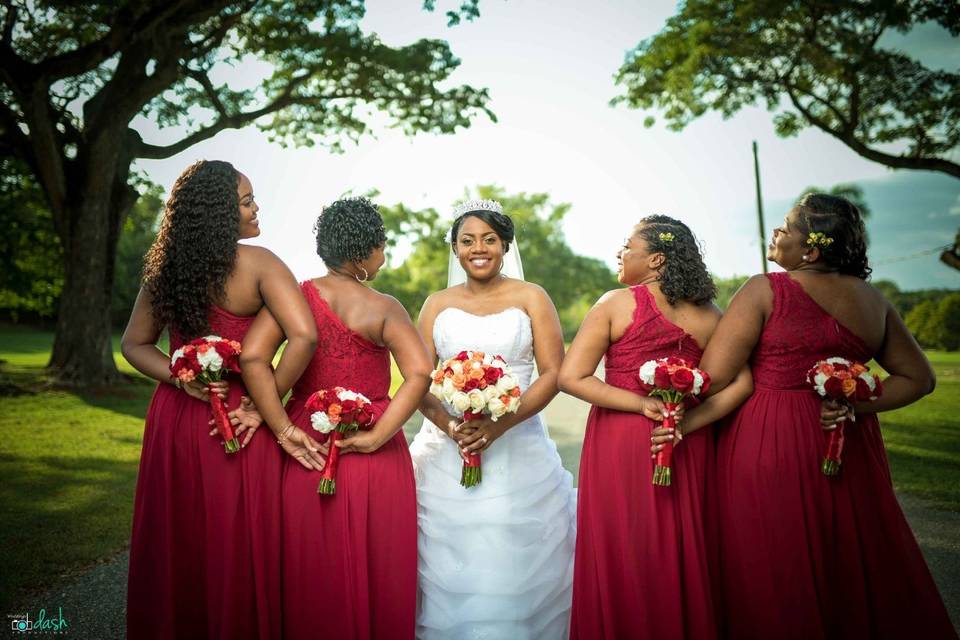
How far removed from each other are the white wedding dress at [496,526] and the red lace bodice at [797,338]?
1622 millimetres

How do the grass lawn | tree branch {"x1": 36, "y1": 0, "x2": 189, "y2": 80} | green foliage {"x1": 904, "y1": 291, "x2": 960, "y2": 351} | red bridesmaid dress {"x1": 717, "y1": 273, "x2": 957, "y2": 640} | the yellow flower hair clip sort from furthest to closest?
green foliage {"x1": 904, "y1": 291, "x2": 960, "y2": 351} → tree branch {"x1": 36, "y1": 0, "x2": 189, "y2": 80} → the grass lawn → the yellow flower hair clip → red bridesmaid dress {"x1": 717, "y1": 273, "x2": 957, "y2": 640}

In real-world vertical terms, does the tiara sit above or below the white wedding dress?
above

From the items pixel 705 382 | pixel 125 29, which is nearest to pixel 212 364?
pixel 705 382

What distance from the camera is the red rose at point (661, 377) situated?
3.65 m

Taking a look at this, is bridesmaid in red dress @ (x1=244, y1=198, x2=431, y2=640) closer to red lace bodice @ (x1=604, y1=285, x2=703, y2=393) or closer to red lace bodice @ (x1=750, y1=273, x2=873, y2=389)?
red lace bodice @ (x1=604, y1=285, x2=703, y2=393)

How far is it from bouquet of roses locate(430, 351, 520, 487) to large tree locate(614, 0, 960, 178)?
1717 cm

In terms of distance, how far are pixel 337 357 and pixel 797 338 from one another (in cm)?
266

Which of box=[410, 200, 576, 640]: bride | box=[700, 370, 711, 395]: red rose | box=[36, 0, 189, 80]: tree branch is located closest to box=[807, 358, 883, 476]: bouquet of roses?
box=[700, 370, 711, 395]: red rose

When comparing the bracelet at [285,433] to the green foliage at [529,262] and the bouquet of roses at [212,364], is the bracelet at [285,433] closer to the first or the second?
the bouquet of roses at [212,364]

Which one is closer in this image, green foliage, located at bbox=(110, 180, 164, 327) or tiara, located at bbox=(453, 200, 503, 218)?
tiara, located at bbox=(453, 200, 503, 218)

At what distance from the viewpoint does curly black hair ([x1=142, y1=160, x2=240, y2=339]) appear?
378cm

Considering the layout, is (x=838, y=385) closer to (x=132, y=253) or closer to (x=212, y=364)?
(x=212, y=364)

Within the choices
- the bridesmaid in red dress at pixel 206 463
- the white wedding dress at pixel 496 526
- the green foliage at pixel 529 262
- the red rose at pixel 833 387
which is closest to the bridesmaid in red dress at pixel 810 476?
the red rose at pixel 833 387

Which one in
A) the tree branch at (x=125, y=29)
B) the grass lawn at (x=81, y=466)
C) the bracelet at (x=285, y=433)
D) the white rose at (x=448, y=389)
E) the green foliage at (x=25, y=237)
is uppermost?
the tree branch at (x=125, y=29)
